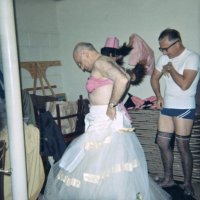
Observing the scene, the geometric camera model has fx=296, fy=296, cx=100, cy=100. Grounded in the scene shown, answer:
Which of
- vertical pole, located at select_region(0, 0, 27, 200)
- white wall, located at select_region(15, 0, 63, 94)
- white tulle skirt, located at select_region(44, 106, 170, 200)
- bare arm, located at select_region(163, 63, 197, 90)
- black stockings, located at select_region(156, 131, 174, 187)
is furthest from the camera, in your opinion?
white wall, located at select_region(15, 0, 63, 94)

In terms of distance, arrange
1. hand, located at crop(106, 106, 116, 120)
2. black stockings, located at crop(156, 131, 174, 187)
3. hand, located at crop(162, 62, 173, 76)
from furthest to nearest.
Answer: black stockings, located at crop(156, 131, 174, 187)
hand, located at crop(162, 62, 173, 76)
hand, located at crop(106, 106, 116, 120)

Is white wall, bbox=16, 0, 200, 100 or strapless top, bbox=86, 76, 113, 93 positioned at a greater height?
white wall, bbox=16, 0, 200, 100

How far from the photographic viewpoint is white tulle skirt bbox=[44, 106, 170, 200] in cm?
218

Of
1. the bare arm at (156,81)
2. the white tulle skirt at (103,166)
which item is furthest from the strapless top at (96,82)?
the bare arm at (156,81)

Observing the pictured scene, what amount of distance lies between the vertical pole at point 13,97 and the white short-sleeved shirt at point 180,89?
1863mm

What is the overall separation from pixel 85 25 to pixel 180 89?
90.7 inches

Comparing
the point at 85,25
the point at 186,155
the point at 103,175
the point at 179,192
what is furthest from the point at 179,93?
the point at 85,25

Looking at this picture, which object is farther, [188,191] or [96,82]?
[188,191]

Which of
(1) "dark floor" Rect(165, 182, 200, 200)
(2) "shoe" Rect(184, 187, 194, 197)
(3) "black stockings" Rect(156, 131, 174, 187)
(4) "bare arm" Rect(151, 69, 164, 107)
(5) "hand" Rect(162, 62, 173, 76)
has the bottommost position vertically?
(1) "dark floor" Rect(165, 182, 200, 200)

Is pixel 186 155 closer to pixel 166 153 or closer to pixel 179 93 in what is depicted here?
pixel 166 153

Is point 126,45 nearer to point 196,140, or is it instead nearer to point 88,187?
point 196,140

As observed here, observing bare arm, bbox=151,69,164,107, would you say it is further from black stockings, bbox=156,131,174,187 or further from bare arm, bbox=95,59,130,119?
bare arm, bbox=95,59,130,119

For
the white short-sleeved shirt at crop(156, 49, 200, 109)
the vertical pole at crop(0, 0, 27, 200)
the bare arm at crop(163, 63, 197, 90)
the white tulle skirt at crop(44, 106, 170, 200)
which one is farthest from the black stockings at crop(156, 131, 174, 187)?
the vertical pole at crop(0, 0, 27, 200)

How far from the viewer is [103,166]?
221 cm
